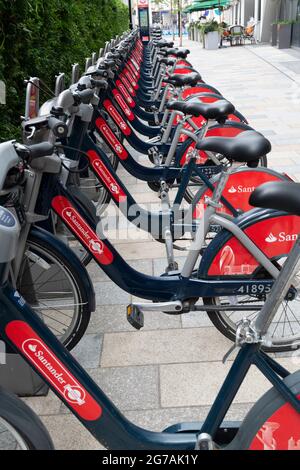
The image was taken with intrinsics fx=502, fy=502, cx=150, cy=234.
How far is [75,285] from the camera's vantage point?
2.39 metres

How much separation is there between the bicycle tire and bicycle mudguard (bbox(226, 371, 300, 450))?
3.77ft

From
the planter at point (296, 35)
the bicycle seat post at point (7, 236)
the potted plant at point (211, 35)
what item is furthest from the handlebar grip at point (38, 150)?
the potted plant at point (211, 35)

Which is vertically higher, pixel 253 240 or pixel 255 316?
pixel 253 240

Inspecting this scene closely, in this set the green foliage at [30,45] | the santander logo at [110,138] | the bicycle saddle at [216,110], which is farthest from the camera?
the santander logo at [110,138]

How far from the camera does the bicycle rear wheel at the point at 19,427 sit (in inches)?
53.7

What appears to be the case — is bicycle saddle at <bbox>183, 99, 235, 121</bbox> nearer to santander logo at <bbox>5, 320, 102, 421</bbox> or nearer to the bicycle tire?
the bicycle tire

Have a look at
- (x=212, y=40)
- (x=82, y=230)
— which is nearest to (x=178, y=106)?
(x=82, y=230)

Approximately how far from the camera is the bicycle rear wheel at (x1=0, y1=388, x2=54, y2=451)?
136 cm

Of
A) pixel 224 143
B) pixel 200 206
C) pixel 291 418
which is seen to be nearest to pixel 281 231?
pixel 224 143

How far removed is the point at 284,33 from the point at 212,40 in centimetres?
496

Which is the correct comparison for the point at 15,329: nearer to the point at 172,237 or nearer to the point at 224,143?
the point at 224,143

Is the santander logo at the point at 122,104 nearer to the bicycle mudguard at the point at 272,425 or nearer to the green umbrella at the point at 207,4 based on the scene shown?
the bicycle mudguard at the point at 272,425

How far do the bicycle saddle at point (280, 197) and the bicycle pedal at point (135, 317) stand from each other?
1.28m

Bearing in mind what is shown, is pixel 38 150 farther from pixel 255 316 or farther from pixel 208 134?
pixel 208 134
